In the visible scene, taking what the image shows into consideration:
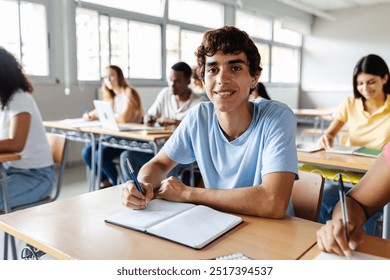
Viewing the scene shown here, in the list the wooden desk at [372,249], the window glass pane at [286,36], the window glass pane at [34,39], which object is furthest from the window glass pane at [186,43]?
the wooden desk at [372,249]

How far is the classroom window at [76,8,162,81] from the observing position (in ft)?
15.8

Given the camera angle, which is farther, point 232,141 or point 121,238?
point 232,141

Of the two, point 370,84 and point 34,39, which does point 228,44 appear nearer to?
point 370,84

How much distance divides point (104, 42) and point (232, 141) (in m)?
4.27

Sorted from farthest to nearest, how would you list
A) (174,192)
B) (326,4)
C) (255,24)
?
1. (326,4)
2. (255,24)
3. (174,192)

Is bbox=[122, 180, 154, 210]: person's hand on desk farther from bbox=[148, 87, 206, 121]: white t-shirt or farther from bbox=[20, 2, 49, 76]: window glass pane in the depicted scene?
bbox=[20, 2, 49, 76]: window glass pane

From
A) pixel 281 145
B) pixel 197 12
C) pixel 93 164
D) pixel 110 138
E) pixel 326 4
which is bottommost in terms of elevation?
pixel 93 164

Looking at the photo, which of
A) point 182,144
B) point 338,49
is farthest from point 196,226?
point 338,49

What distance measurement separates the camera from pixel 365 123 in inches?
92.4

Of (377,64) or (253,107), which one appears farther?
(377,64)

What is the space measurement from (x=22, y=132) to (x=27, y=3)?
2.96 m

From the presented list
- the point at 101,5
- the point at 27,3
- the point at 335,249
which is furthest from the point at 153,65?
the point at 335,249
